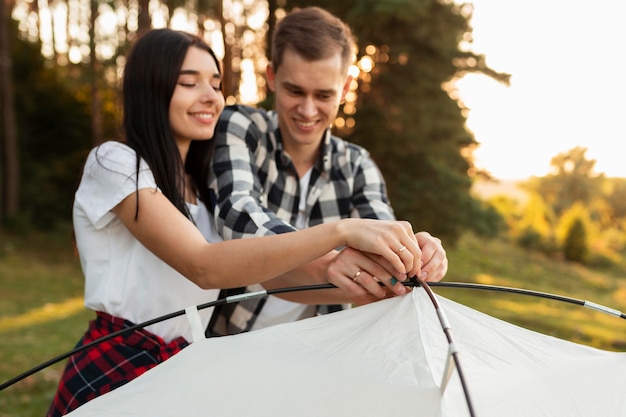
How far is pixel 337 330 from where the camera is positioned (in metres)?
1.42

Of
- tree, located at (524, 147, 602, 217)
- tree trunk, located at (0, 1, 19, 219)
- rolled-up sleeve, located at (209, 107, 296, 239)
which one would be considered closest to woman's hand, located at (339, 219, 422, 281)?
rolled-up sleeve, located at (209, 107, 296, 239)

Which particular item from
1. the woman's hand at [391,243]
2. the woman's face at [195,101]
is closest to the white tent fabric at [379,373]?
the woman's hand at [391,243]

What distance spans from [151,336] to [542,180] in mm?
38974

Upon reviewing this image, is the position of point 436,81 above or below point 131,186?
above

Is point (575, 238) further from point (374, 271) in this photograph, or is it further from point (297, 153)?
point (374, 271)

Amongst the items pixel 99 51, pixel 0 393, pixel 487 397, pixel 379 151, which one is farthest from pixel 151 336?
pixel 99 51

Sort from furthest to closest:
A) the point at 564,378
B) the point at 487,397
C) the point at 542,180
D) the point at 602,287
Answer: the point at 542,180, the point at 602,287, the point at 564,378, the point at 487,397

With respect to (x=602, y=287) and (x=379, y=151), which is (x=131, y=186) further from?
(x=602, y=287)

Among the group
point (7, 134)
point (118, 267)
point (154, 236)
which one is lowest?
point (118, 267)

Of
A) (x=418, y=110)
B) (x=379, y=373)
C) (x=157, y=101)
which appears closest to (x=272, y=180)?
(x=157, y=101)

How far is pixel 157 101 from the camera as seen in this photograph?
6.32ft

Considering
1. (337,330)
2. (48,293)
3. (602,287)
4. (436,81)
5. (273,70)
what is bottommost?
(602,287)

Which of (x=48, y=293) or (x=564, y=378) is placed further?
(x=48, y=293)

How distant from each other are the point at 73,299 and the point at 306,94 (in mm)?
8965
